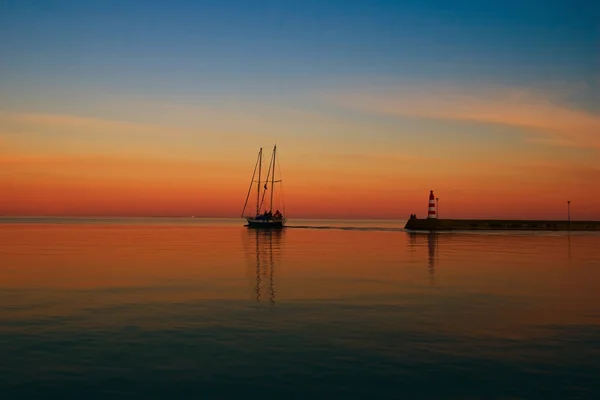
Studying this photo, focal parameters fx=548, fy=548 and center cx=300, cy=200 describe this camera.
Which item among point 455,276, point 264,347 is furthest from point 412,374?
point 455,276

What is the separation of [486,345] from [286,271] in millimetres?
22373

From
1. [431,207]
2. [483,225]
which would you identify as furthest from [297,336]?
[483,225]

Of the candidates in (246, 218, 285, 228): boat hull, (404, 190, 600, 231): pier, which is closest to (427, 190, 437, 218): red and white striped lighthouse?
(404, 190, 600, 231): pier

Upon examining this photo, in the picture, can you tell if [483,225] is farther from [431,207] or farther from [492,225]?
[431,207]

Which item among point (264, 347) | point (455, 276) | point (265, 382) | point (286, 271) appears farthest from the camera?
point (286, 271)

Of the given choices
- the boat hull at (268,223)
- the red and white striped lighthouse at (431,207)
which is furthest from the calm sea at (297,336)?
the boat hull at (268,223)

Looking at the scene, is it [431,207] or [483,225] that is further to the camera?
[483,225]

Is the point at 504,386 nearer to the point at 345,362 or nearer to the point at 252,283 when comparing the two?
the point at 345,362

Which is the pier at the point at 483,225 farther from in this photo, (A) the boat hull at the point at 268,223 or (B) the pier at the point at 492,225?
(A) the boat hull at the point at 268,223

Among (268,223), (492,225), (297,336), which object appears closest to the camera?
(297,336)

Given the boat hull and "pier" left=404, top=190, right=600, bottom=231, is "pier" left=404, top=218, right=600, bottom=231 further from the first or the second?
the boat hull

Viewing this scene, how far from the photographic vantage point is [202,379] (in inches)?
505

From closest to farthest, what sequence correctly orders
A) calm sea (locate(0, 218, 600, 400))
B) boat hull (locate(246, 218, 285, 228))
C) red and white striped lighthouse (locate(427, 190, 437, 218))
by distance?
calm sea (locate(0, 218, 600, 400)) < red and white striped lighthouse (locate(427, 190, 437, 218)) < boat hull (locate(246, 218, 285, 228))

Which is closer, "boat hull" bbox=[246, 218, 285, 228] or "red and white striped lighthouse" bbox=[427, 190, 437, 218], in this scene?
"red and white striped lighthouse" bbox=[427, 190, 437, 218]
